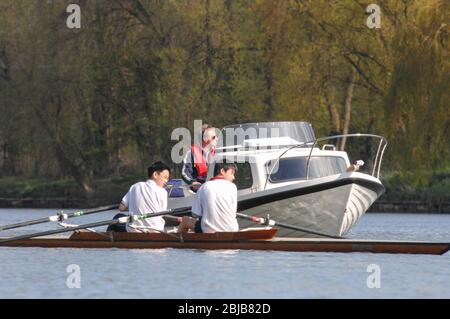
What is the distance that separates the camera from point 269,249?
26.1 m

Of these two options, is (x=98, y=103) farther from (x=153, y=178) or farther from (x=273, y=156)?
(x=153, y=178)

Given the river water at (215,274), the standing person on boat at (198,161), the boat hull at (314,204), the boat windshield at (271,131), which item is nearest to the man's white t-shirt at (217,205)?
the river water at (215,274)

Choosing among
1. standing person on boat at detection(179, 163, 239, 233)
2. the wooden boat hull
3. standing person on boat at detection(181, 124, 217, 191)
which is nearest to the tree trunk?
standing person on boat at detection(181, 124, 217, 191)

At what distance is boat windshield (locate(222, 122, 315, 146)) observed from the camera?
110ft

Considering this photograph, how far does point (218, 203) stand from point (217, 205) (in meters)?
0.07

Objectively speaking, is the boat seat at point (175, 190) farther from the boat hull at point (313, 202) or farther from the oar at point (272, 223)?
the oar at point (272, 223)

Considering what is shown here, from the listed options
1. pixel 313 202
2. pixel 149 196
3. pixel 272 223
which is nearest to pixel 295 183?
pixel 313 202

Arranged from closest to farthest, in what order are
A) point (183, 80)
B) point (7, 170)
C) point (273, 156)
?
point (273, 156) → point (183, 80) → point (7, 170)

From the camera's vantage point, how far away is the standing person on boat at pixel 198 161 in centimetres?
3111

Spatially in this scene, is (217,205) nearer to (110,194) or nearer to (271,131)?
(271,131)

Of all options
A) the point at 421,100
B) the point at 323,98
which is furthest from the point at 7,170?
the point at 421,100

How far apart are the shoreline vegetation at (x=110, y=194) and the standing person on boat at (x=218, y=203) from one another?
26915 millimetres

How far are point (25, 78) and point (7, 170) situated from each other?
1103 centimetres
